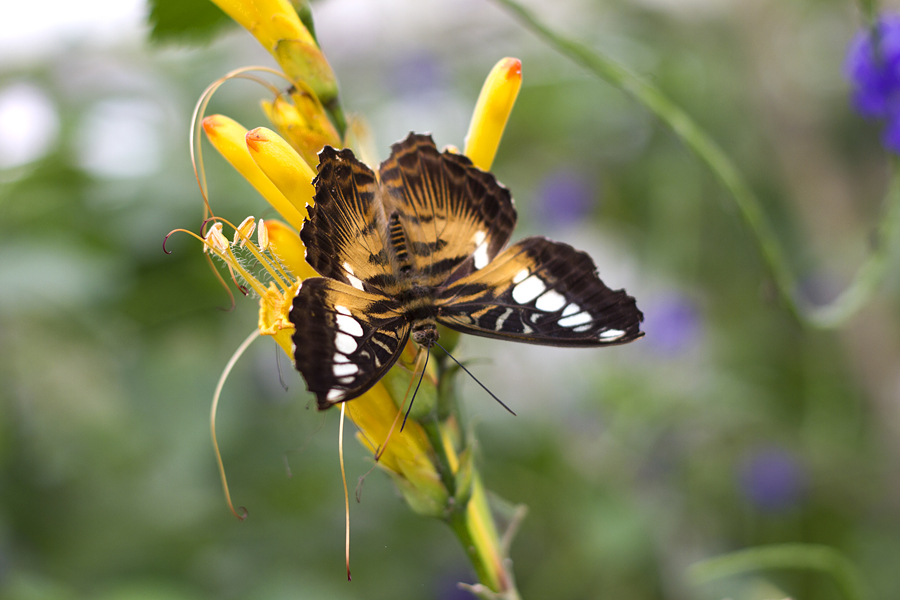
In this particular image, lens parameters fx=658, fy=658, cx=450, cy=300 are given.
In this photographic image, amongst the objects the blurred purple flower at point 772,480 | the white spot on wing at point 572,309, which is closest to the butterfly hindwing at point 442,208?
the white spot on wing at point 572,309

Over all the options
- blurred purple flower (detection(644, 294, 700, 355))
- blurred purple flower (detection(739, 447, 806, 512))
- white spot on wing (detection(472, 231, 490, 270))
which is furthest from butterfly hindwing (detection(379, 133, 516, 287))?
blurred purple flower (detection(739, 447, 806, 512))

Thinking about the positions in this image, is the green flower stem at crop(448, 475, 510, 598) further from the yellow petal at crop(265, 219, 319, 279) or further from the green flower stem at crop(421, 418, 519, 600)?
the yellow petal at crop(265, 219, 319, 279)

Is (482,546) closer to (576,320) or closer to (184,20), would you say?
(576,320)

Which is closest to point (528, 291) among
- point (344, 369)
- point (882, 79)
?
point (344, 369)

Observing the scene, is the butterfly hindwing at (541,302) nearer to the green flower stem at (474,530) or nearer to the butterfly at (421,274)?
the butterfly at (421,274)

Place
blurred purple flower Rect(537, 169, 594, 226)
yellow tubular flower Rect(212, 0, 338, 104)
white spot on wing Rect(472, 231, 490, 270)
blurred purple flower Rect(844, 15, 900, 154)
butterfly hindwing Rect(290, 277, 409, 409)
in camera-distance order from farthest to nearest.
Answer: blurred purple flower Rect(537, 169, 594, 226)
blurred purple flower Rect(844, 15, 900, 154)
white spot on wing Rect(472, 231, 490, 270)
yellow tubular flower Rect(212, 0, 338, 104)
butterfly hindwing Rect(290, 277, 409, 409)
